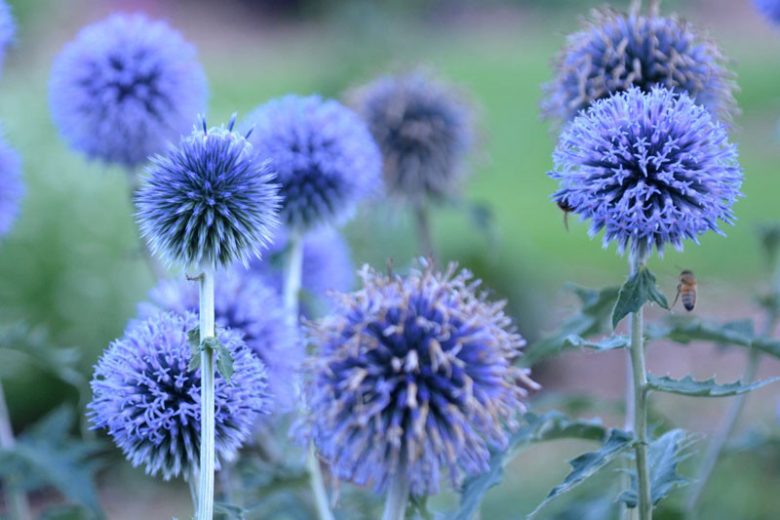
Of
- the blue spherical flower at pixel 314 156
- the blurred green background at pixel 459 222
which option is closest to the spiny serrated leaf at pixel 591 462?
the blurred green background at pixel 459 222

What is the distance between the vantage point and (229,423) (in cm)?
190

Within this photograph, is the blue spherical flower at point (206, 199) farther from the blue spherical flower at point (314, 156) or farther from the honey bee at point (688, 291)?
the honey bee at point (688, 291)

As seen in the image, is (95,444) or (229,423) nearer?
(229,423)

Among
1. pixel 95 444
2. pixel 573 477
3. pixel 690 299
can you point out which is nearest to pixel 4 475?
pixel 95 444

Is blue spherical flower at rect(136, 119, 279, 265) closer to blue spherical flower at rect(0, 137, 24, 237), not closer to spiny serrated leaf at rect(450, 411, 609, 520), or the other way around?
spiny serrated leaf at rect(450, 411, 609, 520)

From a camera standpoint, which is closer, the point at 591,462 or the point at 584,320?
the point at 591,462

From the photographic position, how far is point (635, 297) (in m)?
1.79

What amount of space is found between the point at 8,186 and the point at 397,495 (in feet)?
5.25

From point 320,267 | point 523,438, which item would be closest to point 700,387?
point 523,438

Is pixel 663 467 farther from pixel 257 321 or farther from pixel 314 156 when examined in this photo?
pixel 314 156

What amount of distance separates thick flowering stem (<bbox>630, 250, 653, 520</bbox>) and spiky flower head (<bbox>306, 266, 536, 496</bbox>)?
26cm

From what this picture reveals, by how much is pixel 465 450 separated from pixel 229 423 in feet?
1.50

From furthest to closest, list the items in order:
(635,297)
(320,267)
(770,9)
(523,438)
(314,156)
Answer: (320,267), (770,9), (314,156), (523,438), (635,297)

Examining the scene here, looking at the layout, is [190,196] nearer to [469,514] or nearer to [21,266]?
[469,514]
